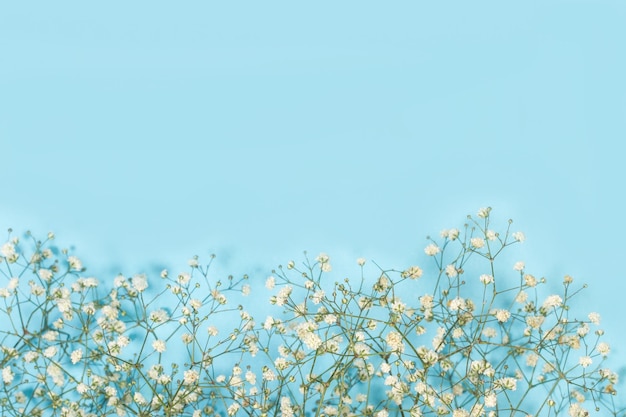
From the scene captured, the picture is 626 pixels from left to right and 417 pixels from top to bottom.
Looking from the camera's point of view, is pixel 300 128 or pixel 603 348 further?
pixel 300 128

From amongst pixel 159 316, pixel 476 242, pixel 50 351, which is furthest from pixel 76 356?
pixel 476 242

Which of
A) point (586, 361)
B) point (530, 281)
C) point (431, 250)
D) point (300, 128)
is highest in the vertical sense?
point (300, 128)

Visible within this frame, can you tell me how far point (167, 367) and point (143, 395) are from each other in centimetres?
7

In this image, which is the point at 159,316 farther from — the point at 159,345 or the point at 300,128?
the point at 300,128

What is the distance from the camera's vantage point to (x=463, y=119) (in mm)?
1753

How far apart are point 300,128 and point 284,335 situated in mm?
392

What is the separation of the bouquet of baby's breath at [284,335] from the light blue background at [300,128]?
6 cm

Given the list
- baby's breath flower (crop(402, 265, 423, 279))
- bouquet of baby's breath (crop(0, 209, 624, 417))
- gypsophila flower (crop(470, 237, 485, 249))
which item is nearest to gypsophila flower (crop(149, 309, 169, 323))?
bouquet of baby's breath (crop(0, 209, 624, 417))

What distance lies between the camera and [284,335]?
5.62 ft

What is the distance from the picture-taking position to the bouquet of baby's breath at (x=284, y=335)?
5.36 ft

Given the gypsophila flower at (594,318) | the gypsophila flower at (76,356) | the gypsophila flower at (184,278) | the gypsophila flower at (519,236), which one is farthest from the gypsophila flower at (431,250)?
the gypsophila flower at (76,356)

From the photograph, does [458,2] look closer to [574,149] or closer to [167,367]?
Result: [574,149]

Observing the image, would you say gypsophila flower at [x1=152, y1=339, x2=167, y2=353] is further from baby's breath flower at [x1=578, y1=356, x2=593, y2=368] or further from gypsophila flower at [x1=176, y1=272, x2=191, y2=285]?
baby's breath flower at [x1=578, y1=356, x2=593, y2=368]

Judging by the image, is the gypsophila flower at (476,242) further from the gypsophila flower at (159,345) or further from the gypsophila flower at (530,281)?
the gypsophila flower at (159,345)
